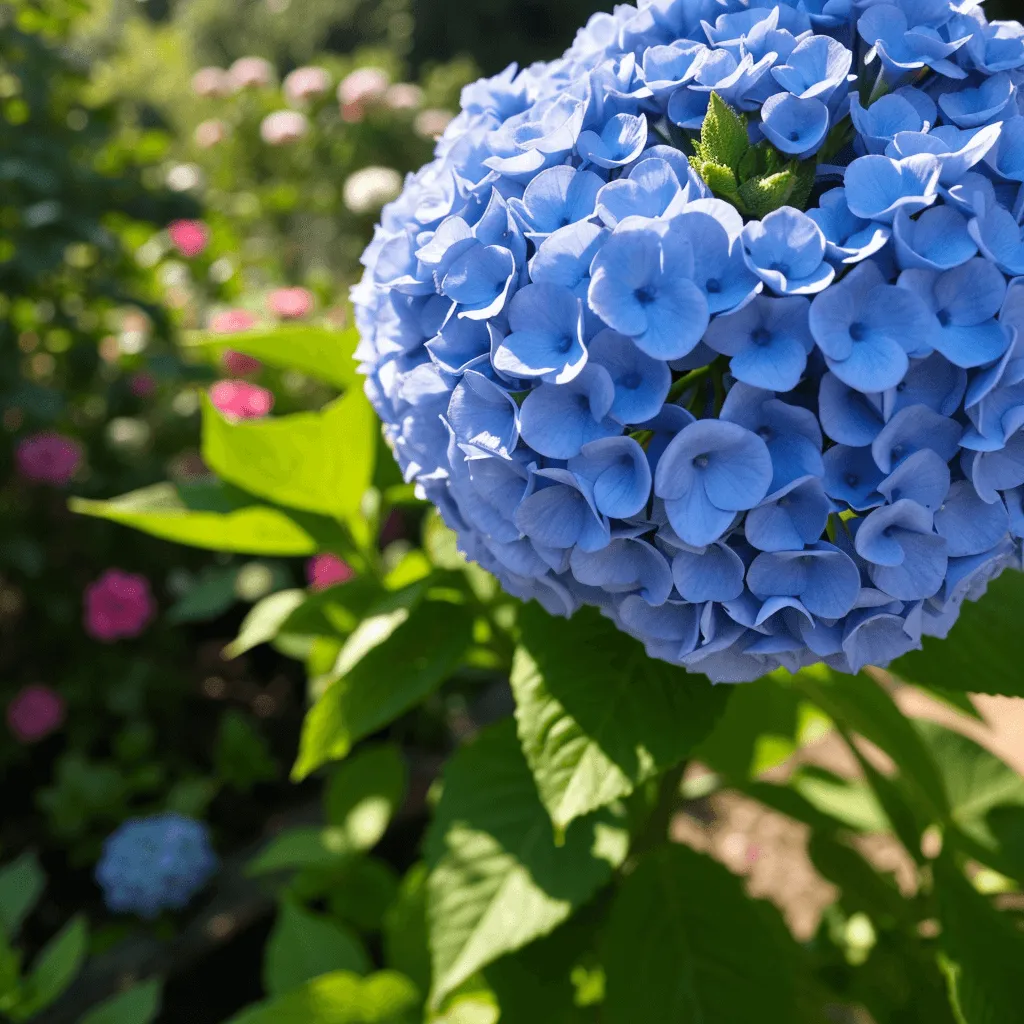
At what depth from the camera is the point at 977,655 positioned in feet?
2.43

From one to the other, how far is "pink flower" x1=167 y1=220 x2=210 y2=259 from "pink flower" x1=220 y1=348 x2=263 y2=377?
0.38 metres

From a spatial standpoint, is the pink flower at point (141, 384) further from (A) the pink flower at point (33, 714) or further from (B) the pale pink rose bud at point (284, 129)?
(B) the pale pink rose bud at point (284, 129)

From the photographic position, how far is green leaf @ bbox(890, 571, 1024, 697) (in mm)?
724

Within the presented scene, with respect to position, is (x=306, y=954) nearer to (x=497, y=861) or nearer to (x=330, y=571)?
(x=497, y=861)

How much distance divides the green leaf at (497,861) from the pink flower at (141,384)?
4.15 feet

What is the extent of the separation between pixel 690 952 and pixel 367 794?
2.01 ft

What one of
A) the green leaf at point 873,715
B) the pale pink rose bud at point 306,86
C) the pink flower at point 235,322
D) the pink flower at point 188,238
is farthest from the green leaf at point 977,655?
the pale pink rose bud at point 306,86

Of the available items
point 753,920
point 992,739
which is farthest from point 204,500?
point 992,739

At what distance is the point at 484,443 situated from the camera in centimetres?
57

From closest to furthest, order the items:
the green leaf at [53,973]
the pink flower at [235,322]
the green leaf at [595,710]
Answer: the green leaf at [595,710] → the green leaf at [53,973] → the pink flower at [235,322]

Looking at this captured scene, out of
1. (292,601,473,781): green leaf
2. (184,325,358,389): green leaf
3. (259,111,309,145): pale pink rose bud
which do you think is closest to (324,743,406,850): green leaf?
(292,601,473,781): green leaf

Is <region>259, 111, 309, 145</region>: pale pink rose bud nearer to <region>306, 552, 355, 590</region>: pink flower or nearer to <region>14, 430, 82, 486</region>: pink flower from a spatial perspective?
<region>14, 430, 82, 486</region>: pink flower

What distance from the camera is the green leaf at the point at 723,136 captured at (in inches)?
22.2

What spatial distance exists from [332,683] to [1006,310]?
646 millimetres
